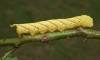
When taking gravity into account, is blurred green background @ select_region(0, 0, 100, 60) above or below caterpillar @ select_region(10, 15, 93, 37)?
below

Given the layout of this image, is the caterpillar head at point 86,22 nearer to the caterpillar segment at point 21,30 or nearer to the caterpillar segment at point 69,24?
the caterpillar segment at point 69,24

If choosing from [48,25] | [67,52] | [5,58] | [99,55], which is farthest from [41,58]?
[5,58]

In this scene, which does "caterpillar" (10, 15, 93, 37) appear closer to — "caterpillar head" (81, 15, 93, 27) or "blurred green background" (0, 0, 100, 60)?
"caterpillar head" (81, 15, 93, 27)

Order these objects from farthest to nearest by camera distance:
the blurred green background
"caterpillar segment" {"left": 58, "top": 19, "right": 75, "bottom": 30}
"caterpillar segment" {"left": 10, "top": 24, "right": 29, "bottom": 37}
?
the blurred green background, "caterpillar segment" {"left": 58, "top": 19, "right": 75, "bottom": 30}, "caterpillar segment" {"left": 10, "top": 24, "right": 29, "bottom": 37}

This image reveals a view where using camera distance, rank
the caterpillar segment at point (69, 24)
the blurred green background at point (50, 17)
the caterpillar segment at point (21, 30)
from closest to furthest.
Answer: the caterpillar segment at point (21, 30)
the caterpillar segment at point (69, 24)
the blurred green background at point (50, 17)

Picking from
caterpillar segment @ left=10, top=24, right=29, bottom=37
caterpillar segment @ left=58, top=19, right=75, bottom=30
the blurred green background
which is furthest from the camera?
the blurred green background

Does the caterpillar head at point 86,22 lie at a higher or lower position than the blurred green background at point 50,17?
higher

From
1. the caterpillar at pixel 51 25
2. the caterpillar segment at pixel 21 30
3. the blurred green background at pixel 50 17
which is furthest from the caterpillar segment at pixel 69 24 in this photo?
the blurred green background at pixel 50 17

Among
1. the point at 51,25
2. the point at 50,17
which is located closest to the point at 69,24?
the point at 51,25

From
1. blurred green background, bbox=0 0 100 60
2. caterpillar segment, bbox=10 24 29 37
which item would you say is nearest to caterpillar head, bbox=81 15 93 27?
caterpillar segment, bbox=10 24 29 37
